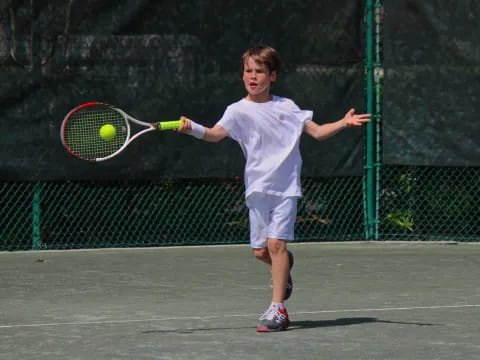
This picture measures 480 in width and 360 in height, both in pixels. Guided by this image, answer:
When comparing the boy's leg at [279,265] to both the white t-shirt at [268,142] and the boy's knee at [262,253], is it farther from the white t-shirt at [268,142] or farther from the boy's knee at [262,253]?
the white t-shirt at [268,142]

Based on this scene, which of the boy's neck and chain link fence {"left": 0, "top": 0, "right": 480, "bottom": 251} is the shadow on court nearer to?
the boy's neck

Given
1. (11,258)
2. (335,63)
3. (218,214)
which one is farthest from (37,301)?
(335,63)

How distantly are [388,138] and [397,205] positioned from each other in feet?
2.08

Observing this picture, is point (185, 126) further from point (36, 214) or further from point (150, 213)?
point (150, 213)

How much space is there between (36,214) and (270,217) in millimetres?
3775

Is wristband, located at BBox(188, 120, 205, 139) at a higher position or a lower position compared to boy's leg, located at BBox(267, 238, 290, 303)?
higher

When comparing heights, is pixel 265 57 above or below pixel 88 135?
above

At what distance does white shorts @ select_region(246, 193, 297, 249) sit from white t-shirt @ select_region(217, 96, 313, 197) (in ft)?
0.18

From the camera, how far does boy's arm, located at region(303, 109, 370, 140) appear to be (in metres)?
6.54

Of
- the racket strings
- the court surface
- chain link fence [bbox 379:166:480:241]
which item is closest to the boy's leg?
the court surface

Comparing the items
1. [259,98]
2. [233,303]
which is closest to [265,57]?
[259,98]

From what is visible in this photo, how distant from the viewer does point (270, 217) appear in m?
6.68

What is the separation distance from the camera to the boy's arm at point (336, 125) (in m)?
Answer: 6.54

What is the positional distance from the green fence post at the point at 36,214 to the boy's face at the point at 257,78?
363cm
